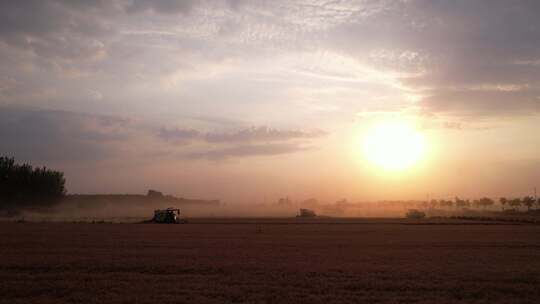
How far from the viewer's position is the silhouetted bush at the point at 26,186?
389 feet

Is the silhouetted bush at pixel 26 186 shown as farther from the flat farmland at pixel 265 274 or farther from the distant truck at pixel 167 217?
the flat farmland at pixel 265 274

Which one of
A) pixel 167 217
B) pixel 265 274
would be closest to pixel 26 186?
pixel 167 217

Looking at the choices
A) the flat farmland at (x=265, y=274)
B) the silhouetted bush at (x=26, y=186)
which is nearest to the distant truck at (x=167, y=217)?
the flat farmland at (x=265, y=274)

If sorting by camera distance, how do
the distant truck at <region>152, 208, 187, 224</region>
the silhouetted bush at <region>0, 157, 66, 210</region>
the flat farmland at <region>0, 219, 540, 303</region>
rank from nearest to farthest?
the flat farmland at <region>0, 219, 540, 303</region> < the distant truck at <region>152, 208, 187, 224</region> < the silhouetted bush at <region>0, 157, 66, 210</region>

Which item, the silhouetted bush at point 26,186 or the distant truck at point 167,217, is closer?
the distant truck at point 167,217

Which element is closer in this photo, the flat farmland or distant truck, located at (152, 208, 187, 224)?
the flat farmland

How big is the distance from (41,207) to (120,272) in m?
115

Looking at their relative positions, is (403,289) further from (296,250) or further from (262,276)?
(296,250)

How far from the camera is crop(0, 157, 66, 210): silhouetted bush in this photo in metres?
119

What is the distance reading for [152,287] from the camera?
17.8 meters

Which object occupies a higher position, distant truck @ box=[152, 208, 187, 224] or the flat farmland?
distant truck @ box=[152, 208, 187, 224]

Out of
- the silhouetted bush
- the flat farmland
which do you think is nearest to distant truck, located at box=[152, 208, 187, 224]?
the flat farmland

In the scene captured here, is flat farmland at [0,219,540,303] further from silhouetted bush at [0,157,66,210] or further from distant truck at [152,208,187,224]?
silhouetted bush at [0,157,66,210]

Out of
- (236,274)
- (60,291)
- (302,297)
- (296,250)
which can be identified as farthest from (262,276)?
(296,250)
